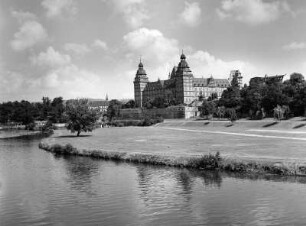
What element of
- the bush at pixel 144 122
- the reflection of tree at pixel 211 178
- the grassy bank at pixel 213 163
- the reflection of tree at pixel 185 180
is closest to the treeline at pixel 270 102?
the bush at pixel 144 122

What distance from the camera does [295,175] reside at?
33.8 m

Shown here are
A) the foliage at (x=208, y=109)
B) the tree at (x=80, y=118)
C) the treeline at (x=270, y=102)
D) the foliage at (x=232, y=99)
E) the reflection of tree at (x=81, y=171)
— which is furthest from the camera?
the foliage at (x=208, y=109)

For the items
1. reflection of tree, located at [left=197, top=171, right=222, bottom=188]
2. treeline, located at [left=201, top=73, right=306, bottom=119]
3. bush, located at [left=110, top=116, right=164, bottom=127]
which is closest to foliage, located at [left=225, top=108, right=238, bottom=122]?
treeline, located at [left=201, top=73, right=306, bottom=119]

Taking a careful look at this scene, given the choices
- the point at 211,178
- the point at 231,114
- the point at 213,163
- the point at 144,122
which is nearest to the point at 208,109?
the point at 231,114

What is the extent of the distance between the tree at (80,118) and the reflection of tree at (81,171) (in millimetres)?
33046

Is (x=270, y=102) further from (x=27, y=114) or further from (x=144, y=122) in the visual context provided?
(x=27, y=114)

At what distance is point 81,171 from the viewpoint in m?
40.6

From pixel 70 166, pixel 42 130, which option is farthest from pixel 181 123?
pixel 70 166

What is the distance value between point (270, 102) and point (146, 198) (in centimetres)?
9338

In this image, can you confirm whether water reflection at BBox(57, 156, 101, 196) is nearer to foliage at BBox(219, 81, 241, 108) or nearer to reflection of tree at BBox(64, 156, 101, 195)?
reflection of tree at BBox(64, 156, 101, 195)

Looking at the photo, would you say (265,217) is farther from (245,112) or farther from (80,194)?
(245,112)

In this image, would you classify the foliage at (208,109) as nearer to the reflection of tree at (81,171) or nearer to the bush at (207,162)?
the reflection of tree at (81,171)

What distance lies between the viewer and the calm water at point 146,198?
2303cm

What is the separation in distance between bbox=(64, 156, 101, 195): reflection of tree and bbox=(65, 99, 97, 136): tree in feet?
108
